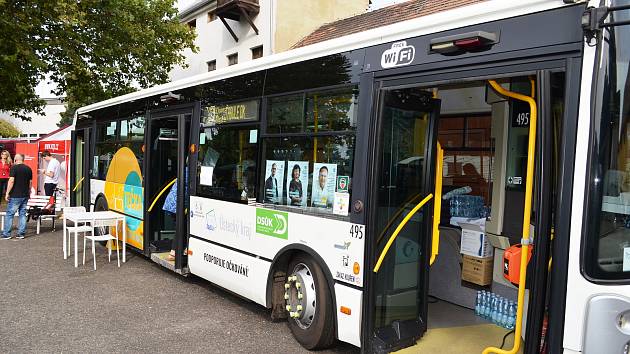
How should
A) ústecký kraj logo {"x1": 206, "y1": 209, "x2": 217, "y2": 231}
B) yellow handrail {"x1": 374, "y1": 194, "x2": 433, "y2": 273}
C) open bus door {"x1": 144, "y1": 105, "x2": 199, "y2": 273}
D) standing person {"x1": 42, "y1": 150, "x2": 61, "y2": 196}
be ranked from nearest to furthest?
1. yellow handrail {"x1": 374, "y1": 194, "x2": 433, "y2": 273}
2. ústecký kraj logo {"x1": 206, "y1": 209, "x2": 217, "y2": 231}
3. open bus door {"x1": 144, "y1": 105, "x2": 199, "y2": 273}
4. standing person {"x1": 42, "y1": 150, "x2": 61, "y2": 196}

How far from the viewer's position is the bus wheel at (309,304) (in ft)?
14.0

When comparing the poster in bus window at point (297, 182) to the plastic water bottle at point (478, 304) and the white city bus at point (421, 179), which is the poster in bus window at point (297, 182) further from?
the plastic water bottle at point (478, 304)

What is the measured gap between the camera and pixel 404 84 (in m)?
3.68

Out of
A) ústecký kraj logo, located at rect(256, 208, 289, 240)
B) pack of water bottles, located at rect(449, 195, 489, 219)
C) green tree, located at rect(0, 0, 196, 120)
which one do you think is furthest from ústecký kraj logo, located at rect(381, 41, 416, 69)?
green tree, located at rect(0, 0, 196, 120)

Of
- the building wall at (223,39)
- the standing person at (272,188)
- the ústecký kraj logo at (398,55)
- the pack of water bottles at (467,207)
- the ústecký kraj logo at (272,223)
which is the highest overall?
the building wall at (223,39)

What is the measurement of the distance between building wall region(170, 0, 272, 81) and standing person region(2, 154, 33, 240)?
968cm

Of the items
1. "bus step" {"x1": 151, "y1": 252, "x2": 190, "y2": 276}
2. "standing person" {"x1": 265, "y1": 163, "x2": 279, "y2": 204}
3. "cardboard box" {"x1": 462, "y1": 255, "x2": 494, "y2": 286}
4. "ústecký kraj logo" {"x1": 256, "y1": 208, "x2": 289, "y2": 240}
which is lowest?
"bus step" {"x1": 151, "y1": 252, "x2": 190, "y2": 276}

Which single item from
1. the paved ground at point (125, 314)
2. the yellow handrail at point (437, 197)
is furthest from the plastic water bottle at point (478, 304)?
the paved ground at point (125, 314)

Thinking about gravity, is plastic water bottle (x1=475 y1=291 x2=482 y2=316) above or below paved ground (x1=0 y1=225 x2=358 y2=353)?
above

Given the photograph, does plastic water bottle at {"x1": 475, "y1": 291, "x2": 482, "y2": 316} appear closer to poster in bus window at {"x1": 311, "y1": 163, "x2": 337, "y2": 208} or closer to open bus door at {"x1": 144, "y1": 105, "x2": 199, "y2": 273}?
poster in bus window at {"x1": 311, "y1": 163, "x2": 337, "y2": 208}

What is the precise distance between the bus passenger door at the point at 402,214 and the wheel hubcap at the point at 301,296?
76 centimetres

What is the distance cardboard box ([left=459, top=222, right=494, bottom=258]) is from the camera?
5336mm

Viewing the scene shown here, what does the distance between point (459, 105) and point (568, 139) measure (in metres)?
3.83

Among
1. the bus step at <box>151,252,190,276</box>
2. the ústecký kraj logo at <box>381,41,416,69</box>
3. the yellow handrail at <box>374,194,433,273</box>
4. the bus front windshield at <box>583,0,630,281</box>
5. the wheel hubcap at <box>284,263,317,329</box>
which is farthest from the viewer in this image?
the bus step at <box>151,252,190,276</box>
